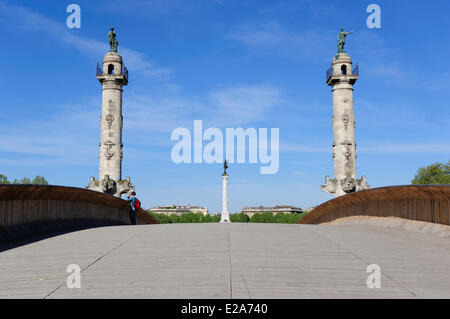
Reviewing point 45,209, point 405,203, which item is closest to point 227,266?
point 45,209

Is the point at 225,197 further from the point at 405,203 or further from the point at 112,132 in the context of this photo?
the point at 405,203

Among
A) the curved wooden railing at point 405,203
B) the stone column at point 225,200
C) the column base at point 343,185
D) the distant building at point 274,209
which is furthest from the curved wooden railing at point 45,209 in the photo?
the distant building at point 274,209

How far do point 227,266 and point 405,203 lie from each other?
25.0 ft

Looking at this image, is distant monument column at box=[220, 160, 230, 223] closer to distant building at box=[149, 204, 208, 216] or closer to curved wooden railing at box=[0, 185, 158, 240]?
curved wooden railing at box=[0, 185, 158, 240]

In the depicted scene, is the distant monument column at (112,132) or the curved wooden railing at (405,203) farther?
the distant monument column at (112,132)

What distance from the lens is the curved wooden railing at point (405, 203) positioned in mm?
10242

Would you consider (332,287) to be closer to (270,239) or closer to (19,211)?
(270,239)

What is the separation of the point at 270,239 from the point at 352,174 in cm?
3894

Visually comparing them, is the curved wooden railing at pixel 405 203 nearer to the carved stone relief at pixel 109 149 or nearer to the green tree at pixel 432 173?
the carved stone relief at pixel 109 149

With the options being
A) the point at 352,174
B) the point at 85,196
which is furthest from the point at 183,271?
the point at 352,174

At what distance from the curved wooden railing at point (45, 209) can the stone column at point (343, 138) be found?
3265 cm

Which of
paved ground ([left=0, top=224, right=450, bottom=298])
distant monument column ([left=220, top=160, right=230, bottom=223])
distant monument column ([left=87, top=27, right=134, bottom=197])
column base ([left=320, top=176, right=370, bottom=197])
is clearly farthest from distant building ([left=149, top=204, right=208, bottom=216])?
paved ground ([left=0, top=224, right=450, bottom=298])

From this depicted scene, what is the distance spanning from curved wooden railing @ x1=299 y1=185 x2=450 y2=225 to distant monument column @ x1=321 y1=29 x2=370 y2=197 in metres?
27.4
